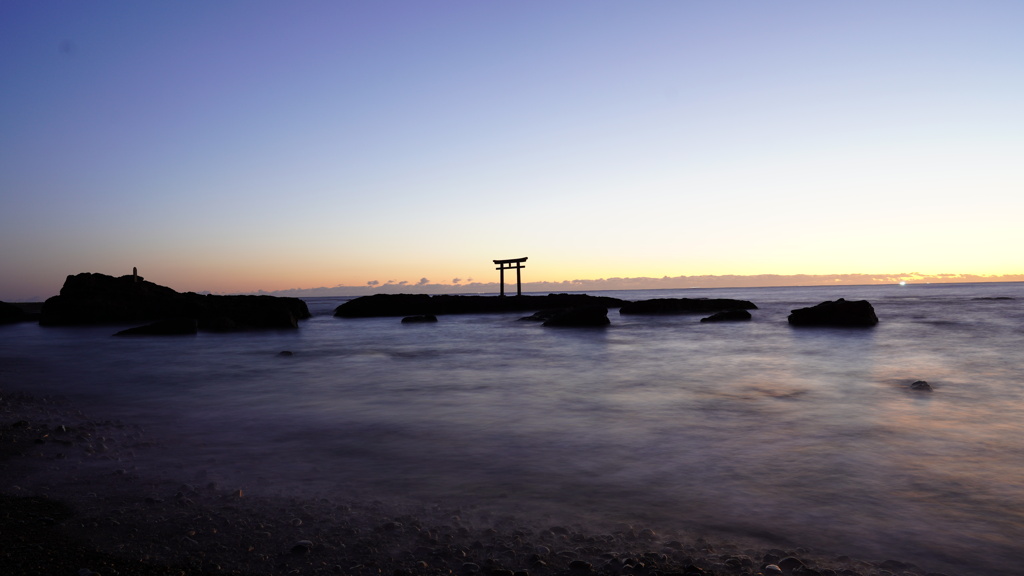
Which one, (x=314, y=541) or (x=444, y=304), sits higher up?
(x=444, y=304)

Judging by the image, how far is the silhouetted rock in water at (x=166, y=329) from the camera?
22.9m

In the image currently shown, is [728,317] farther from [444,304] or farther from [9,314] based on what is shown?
[9,314]

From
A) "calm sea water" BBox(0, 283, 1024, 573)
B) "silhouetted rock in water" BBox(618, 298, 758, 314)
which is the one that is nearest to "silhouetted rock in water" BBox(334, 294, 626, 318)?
"silhouetted rock in water" BBox(618, 298, 758, 314)

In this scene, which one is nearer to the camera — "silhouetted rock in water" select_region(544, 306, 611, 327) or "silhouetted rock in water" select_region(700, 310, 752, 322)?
"silhouetted rock in water" select_region(544, 306, 611, 327)

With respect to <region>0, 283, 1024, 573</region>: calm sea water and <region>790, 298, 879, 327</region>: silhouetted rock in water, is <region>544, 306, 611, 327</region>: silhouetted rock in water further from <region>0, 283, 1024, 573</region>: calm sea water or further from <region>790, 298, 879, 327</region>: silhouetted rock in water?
<region>0, 283, 1024, 573</region>: calm sea water

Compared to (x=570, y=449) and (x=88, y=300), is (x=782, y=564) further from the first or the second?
(x=88, y=300)

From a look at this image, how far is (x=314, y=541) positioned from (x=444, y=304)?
41.4 m

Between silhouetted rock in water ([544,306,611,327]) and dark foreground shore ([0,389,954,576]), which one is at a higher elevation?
silhouetted rock in water ([544,306,611,327])

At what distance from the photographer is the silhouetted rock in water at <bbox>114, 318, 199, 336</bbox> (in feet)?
75.2

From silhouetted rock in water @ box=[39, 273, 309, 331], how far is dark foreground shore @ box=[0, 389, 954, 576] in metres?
24.6

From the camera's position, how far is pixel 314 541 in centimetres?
359

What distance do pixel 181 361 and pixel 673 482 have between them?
1441cm

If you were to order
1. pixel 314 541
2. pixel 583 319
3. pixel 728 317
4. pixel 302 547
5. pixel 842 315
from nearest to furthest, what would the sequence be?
1. pixel 302 547
2. pixel 314 541
3. pixel 842 315
4. pixel 583 319
5. pixel 728 317

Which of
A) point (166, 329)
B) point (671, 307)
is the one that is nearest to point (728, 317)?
point (671, 307)
